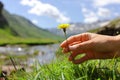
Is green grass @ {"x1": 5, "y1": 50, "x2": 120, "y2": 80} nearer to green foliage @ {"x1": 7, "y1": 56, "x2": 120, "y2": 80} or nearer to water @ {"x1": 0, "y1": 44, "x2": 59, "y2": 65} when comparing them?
green foliage @ {"x1": 7, "y1": 56, "x2": 120, "y2": 80}

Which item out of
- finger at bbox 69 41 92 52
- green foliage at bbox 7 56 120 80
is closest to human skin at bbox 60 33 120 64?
finger at bbox 69 41 92 52

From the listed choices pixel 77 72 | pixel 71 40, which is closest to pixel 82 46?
pixel 77 72

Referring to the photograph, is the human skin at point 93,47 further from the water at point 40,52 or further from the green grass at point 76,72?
the water at point 40,52

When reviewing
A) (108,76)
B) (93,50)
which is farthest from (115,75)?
(93,50)

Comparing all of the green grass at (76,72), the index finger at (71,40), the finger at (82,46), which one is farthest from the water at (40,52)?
the finger at (82,46)

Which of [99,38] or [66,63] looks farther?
[66,63]

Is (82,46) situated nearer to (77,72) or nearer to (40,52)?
(77,72)

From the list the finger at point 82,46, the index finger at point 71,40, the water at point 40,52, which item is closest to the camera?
the finger at point 82,46

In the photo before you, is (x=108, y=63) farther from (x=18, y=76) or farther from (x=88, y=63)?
(x=18, y=76)
